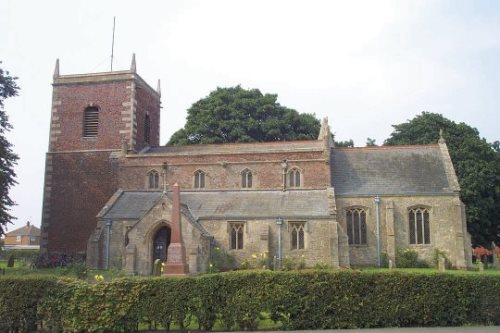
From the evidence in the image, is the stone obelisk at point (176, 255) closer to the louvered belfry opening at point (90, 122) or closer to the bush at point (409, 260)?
the bush at point (409, 260)

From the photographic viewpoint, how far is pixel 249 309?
13992mm

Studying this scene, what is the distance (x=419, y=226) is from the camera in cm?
3453

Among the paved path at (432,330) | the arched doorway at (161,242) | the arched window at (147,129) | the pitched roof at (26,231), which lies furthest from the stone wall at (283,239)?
the pitched roof at (26,231)

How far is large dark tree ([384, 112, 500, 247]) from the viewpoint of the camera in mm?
43188

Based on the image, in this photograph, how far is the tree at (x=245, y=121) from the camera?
51719 millimetres

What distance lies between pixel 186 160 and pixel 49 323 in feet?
77.4

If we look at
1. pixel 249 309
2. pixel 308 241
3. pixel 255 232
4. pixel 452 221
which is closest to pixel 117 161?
pixel 255 232

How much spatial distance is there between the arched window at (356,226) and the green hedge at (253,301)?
67.4 ft

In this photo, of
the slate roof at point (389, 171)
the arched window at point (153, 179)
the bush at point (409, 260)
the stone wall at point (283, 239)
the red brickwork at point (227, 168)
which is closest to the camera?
the stone wall at point (283, 239)

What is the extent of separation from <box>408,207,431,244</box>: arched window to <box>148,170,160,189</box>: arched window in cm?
1764

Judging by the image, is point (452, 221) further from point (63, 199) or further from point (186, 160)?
point (63, 199)

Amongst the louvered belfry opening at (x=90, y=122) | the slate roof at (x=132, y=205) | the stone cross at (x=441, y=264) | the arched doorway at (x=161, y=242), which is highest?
the louvered belfry opening at (x=90, y=122)

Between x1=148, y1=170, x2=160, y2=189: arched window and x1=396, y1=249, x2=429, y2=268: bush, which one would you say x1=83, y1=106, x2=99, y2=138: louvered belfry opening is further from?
x1=396, y1=249, x2=429, y2=268: bush

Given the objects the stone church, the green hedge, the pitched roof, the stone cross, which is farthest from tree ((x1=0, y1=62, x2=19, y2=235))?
the pitched roof
